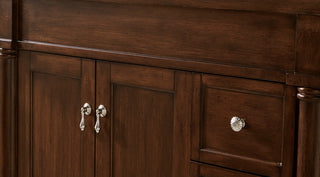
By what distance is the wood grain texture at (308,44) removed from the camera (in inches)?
38.9

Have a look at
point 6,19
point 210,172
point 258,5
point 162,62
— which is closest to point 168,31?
point 162,62

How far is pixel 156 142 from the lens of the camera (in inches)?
48.2

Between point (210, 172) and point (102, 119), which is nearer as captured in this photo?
point (210, 172)

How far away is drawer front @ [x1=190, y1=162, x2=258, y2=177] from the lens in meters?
1.13

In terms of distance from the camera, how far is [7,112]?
55.9 inches

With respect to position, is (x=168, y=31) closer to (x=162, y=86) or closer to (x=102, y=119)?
(x=162, y=86)

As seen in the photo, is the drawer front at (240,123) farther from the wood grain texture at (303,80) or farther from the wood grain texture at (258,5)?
the wood grain texture at (258,5)

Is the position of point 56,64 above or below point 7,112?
above

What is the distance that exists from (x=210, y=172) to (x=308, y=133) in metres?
0.24

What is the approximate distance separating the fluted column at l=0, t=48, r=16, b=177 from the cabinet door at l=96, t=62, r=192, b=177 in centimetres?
27

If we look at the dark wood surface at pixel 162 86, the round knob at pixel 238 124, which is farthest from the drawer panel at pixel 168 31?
the round knob at pixel 238 124

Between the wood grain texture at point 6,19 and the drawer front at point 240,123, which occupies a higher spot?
the wood grain texture at point 6,19

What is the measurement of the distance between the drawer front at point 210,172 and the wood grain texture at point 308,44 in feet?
0.85

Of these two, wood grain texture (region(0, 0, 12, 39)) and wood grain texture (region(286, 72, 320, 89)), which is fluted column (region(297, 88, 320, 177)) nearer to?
wood grain texture (region(286, 72, 320, 89))
